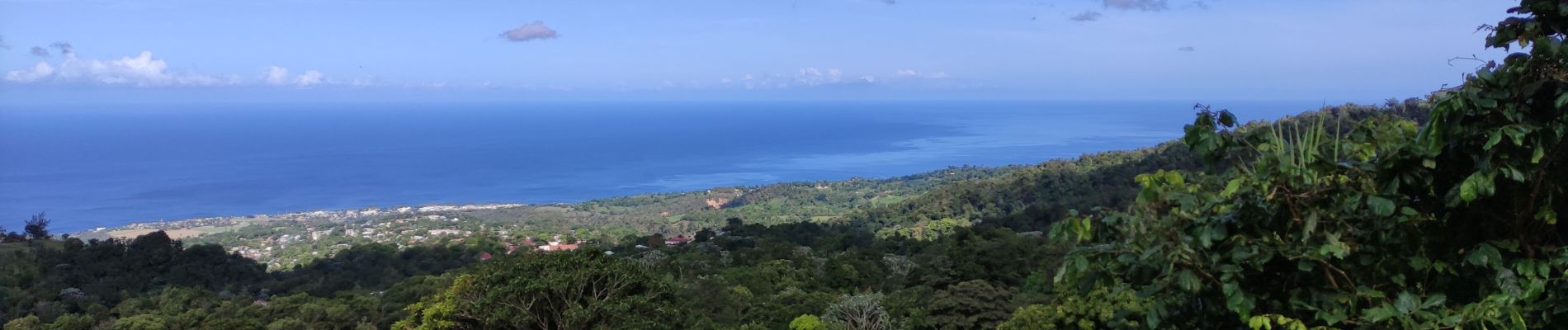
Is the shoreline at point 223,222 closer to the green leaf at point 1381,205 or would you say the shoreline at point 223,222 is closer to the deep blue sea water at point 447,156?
the deep blue sea water at point 447,156

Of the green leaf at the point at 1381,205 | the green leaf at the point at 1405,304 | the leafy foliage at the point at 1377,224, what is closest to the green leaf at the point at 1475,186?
the leafy foliage at the point at 1377,224

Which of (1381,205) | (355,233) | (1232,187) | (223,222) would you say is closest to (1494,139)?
(1381,205)

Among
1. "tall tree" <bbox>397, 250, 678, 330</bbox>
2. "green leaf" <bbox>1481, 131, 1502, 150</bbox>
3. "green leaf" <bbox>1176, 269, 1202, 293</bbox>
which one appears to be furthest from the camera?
"tall tree" <bbox>397, 250, 678, 330</bbox>

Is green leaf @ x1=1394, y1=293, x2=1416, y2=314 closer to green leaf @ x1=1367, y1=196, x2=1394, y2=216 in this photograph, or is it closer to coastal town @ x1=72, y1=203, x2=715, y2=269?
green leaf @ x1=1367, y1=196, x2=1394, y2=216

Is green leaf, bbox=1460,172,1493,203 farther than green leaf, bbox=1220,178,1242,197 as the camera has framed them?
No

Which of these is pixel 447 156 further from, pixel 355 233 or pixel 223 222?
pixel 355 233

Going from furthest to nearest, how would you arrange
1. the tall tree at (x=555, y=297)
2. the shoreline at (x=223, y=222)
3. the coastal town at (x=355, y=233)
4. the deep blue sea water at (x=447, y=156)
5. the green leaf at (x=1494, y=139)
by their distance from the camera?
the deep blue sea water at (x=447, y=156)
the shoreline at (x=223, y=222)
the coastal town at (x=355, y=233)
the tall tree at (x=555, y=297)
the green leaf at (x=1494, y=139)

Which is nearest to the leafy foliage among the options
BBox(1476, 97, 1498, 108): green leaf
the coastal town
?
BBox(1476, 97, 1498, 108): green leaf
